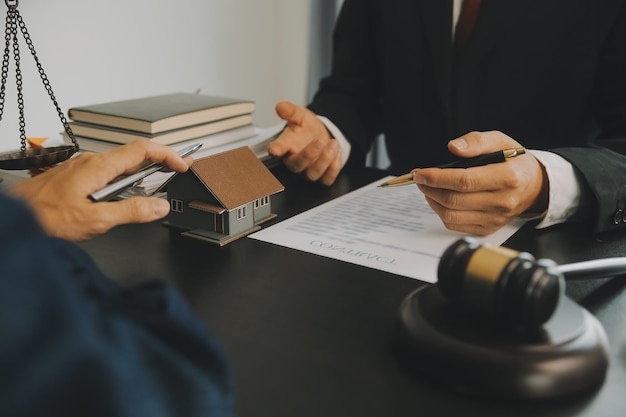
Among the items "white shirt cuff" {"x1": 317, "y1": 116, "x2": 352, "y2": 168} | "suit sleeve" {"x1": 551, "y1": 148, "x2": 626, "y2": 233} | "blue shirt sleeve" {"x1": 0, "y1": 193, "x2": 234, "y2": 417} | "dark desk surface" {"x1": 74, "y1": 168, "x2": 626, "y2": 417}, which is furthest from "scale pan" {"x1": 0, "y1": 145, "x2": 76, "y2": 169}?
"suit sleeve" {"x1": 551, "y1": 148, "x2": 626, "y2": 233}

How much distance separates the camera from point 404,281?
0.72 meters

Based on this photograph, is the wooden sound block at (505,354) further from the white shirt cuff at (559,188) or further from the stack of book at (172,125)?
the stack of book at (172,125)

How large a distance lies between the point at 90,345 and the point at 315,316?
0.36 metres

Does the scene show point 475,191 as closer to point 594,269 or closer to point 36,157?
point 594,269

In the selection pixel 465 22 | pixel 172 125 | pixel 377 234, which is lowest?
pixel 377 234

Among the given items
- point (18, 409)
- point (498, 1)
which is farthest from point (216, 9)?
point (18, 409)

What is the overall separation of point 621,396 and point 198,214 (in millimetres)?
584

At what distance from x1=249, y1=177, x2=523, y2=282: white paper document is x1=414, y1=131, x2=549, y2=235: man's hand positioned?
23 mm

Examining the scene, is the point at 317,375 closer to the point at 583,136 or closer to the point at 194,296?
the point at 194,296

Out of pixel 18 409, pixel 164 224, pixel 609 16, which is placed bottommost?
pixel 164 224

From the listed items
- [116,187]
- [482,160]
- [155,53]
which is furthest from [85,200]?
[155,53]

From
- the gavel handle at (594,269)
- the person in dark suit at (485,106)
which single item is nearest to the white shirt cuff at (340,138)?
the person in dark suit at (485,106)

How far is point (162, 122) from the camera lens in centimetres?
111

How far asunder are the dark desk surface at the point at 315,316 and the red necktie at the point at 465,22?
0.71 m
